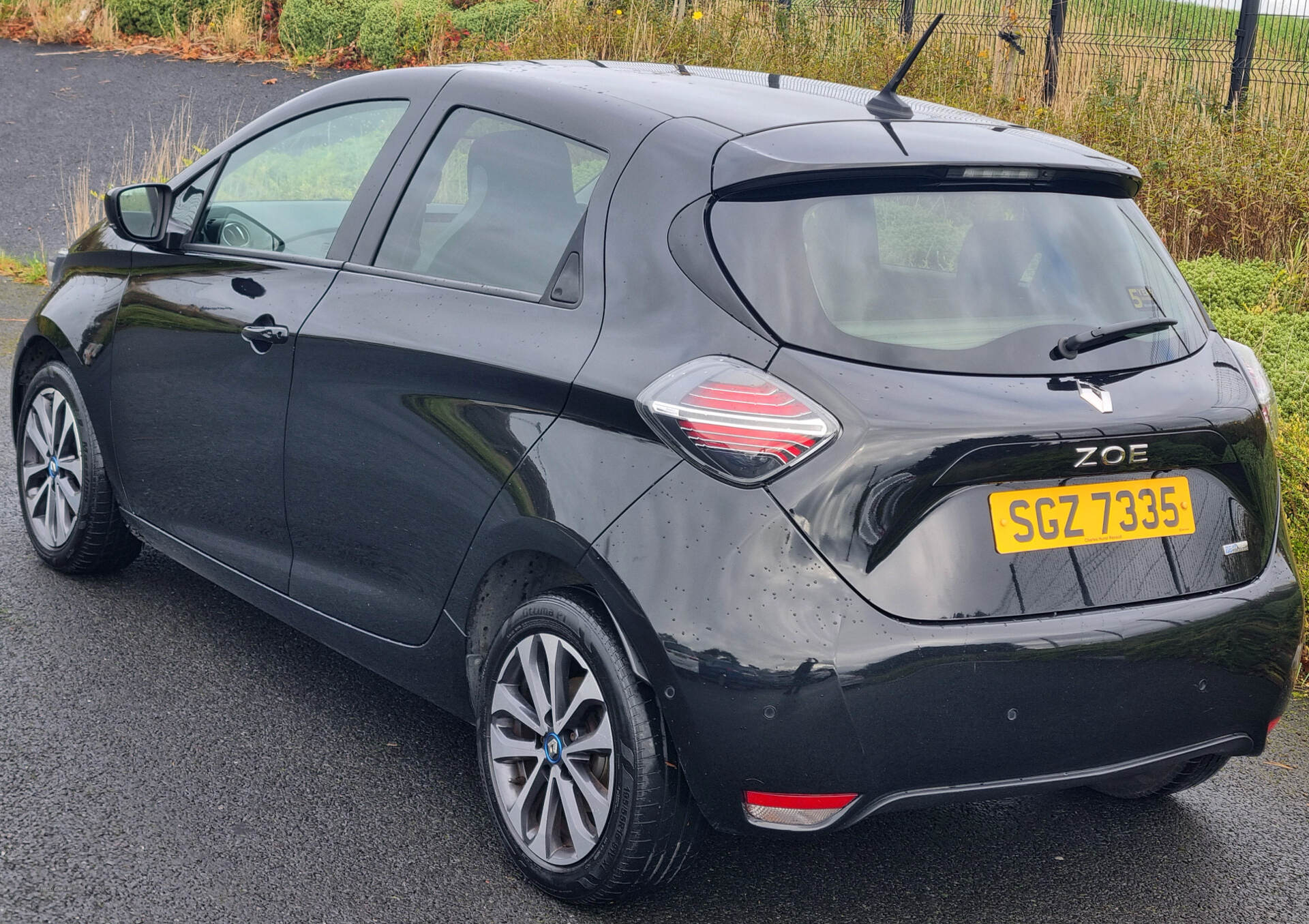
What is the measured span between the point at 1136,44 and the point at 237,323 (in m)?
9.25

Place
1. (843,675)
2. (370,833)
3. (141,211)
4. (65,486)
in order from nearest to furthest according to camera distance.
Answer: (843,675) < (370,833) < (141,211) < (65,486)

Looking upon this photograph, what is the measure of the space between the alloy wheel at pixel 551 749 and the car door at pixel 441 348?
0.31m

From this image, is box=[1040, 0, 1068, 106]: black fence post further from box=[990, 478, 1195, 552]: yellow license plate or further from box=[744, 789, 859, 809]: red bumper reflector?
box=[744, 789, 859, 809]: red bumper reflector

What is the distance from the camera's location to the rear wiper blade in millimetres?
2732

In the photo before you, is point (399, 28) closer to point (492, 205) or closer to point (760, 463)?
point (492, 205)

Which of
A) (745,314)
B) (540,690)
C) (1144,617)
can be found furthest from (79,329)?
(1144,617)

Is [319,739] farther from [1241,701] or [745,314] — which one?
[1241,701]

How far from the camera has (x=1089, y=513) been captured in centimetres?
262

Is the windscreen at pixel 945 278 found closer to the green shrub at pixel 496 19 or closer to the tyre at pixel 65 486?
the tyre at pixel 65 486

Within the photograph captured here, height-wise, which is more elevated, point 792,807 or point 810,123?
point 810,123

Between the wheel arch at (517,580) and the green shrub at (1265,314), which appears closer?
the wheel arch at (517,580)

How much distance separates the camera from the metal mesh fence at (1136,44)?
386 inches

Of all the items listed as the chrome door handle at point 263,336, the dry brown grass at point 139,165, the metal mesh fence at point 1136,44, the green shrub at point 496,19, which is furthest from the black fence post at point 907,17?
the chrome door handle at point 263,336

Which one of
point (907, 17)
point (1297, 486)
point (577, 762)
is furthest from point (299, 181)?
point (907, 17)
